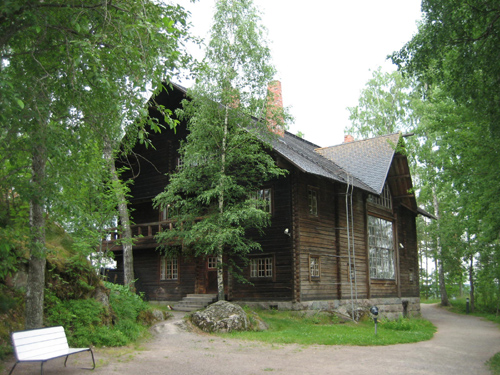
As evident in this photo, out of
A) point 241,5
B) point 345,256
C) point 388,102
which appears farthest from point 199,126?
point 388,102

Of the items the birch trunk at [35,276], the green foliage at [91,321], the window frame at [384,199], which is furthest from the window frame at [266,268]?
the birch trunk at [35,276]

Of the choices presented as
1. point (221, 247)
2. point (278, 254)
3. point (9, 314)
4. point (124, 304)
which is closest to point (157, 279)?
point (278, 254)

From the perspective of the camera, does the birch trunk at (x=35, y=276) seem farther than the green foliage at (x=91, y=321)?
No

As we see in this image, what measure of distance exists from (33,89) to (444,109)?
1259 centimetres

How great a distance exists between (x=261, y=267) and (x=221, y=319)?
5.54 m

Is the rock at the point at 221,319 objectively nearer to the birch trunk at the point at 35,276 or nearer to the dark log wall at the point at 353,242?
the birch trunk at the point at 35,276

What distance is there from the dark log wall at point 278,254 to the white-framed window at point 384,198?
6.43m

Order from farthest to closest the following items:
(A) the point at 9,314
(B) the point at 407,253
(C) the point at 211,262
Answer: (B) the point at 407,253 < (C) the point at 211,262 < (A) the point at 9,314

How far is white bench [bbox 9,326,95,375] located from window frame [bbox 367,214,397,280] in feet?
59.8

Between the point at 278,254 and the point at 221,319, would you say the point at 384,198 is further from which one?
the point at 221,319

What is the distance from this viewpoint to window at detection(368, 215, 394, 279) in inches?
950

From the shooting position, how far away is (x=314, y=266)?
20.4 metres

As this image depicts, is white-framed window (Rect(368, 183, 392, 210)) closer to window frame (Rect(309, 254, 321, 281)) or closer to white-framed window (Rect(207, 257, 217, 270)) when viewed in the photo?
window frame (Rect(309, 254, 321, 281))

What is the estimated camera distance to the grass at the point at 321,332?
44.7ft
